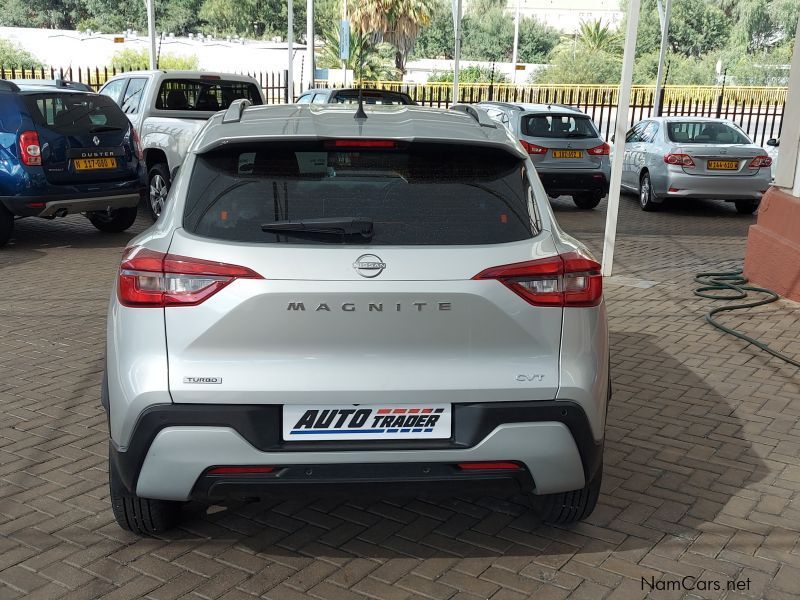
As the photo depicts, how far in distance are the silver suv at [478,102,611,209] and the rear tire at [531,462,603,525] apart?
1096 cm

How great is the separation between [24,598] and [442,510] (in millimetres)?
1714

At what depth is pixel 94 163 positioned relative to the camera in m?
10.4

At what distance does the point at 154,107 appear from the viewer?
502 inches

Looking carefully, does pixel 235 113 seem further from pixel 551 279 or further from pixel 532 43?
pixel 532 43

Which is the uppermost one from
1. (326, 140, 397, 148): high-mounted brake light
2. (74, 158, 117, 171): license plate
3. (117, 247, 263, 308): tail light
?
(326, 140, 397, 148): high-mounted brake light

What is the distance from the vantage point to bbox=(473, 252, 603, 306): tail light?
3.10 meters

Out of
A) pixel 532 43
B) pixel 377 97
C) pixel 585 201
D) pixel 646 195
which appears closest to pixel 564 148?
pixel 585 201

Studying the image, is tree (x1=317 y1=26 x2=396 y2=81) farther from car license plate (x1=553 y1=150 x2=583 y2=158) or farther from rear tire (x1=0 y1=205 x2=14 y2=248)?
rear tire (x1=0 y1=205 x2=14 y2=248)

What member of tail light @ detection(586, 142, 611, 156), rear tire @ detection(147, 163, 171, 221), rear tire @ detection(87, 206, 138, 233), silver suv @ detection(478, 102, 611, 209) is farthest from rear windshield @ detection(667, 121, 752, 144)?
rear tire @ detection(87, 206, 138, 233)

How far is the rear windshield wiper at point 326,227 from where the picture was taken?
310 centimetres

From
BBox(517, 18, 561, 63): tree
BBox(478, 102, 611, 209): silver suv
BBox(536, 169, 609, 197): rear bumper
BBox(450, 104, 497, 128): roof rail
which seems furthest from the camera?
BBox(517, 18, 561, 63): tree

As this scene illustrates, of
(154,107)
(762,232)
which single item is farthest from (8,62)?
(762,232)

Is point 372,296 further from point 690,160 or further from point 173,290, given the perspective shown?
point 690,160

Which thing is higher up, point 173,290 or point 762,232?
point 173,290
